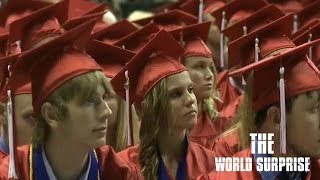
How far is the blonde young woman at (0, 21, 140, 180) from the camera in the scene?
9.23 feet

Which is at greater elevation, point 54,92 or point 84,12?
point 84,12

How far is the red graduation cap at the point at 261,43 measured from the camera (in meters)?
4.03

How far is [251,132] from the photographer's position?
3.20 metres

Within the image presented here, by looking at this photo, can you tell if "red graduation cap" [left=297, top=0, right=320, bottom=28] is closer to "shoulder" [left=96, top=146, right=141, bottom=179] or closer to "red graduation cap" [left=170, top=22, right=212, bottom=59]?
"red graduation cap" [left=170, top=22, right=212, bottom=59]

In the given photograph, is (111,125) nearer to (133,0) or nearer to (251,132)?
(251,132)

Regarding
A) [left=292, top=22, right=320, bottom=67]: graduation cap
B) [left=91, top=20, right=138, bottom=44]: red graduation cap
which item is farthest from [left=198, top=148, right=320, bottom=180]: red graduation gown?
[left=91, top=20, right=138, bottom=44]: red graduation cap

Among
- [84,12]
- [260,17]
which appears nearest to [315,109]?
[260,17]

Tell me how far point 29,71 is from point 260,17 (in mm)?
2433

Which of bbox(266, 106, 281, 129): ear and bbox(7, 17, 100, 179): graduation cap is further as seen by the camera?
bbox(266, 106, 281, 129): ear

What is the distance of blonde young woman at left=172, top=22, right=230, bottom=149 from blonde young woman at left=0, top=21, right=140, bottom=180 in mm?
1740

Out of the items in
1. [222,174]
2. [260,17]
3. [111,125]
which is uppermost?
[260,17]

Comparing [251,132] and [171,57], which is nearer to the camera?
[251,132]

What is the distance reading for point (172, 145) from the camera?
3.54 m

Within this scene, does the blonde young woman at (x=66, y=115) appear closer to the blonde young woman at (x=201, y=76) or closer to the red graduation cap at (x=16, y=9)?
the blonde young woman at (x=201, y=76)
